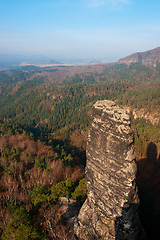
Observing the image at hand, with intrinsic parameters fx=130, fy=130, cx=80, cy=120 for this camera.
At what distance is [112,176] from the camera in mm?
7973

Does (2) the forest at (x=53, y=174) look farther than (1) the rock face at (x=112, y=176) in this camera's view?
Yes

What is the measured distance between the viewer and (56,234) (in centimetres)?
1254

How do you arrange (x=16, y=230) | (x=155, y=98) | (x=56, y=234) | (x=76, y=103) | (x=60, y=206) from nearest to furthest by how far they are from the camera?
(x=16, y=230)
(x=56, y=234)
(x=60, y=206)
(x=155, y=98)
(x=76, y=103)

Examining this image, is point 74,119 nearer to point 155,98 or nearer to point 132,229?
point 155,98

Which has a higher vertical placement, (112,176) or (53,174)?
(112,176)

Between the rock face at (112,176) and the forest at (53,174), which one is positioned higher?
the rock face at (112,176)

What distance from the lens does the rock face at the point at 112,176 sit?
7.28 meters

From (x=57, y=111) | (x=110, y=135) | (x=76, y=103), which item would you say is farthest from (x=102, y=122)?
(x=76, y=103)

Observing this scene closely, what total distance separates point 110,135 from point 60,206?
1334cm

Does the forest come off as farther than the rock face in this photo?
Yes

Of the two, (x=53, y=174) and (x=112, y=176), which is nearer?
(x=112, y=176)

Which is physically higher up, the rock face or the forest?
the rock face

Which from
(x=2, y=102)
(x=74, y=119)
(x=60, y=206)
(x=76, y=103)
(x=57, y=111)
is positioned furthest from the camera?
(x=2, y=102)

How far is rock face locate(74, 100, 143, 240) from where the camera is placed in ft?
23.9
